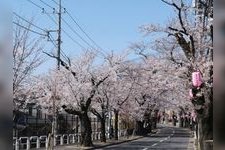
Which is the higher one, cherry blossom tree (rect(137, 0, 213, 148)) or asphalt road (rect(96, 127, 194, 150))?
cherry blossom tree (rect(137, 0, 213, 148))

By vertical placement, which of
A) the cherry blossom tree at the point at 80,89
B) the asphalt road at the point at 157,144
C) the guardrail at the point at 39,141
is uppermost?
the cherry blossom tree at the point at 80,89

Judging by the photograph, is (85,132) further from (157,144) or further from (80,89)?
(157,144)

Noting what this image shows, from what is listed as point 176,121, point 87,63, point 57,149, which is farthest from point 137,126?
point 176,121

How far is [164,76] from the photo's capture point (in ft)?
103

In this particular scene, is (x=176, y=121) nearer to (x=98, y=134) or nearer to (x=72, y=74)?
(x=98, y=134)

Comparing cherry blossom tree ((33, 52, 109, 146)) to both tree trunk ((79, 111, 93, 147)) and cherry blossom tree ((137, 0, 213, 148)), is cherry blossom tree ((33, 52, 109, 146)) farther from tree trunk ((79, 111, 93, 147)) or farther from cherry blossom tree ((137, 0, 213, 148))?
cherry blossom tree ((137, 0, 213, 148))

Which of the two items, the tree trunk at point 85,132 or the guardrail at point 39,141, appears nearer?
the guardrail at point 39,141

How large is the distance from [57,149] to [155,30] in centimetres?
1064

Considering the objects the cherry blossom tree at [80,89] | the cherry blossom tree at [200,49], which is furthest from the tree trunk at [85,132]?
the cherry blossom tree at [200,49]

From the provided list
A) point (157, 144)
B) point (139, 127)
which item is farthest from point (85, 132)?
point (139, 127)

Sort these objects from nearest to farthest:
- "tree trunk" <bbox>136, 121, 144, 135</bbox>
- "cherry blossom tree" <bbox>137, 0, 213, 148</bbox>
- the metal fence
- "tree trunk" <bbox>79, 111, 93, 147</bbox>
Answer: "cherry blossom tree" <bbox>137, 0, 213, 148</bbox> < the metal fence < "tree trunk" <bbox>79, 111, 93, 147</bbox> < "tree trunk" <bbox>136, 121, 144, 135</bbox>

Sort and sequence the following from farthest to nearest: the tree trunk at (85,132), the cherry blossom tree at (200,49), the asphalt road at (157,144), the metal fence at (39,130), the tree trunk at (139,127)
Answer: the tree trunk at (139,127)
the tree trunk at (85,132)
the asphalt road at (157,144)
the metal fence at (39,130)
the cherry blossom tree at (200,49)

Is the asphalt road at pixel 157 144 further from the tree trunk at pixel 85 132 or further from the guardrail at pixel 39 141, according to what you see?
the guardrail at pixel 39 141

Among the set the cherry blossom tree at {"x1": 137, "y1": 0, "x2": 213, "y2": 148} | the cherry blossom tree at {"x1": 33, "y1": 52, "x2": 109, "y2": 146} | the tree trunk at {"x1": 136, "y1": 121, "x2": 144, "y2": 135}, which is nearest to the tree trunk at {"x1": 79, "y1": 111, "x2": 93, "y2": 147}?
the cherry blossom tree at {"x1": 33, "y1": 52, "x2": 109, "y2": 146}
